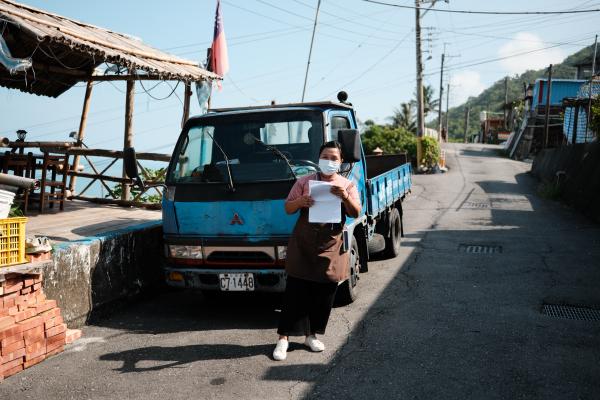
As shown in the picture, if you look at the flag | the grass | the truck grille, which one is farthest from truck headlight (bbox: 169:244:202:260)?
the grass

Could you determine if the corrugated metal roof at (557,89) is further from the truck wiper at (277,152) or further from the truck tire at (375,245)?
the truck wiper at (277,152)

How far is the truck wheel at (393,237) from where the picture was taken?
343 inches

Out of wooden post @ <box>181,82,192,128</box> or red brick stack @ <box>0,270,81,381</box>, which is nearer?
red brick stack @ <box>0,270,81,381</box>

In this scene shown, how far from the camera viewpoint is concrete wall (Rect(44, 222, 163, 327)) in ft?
17.5

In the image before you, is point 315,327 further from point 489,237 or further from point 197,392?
point 489,237

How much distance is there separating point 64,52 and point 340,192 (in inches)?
309

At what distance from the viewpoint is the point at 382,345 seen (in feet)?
16.0

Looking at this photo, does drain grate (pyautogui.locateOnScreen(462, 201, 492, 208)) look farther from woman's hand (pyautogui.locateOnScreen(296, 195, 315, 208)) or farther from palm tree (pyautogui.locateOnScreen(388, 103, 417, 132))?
palm tree (pyautogui.locateOnScreen(388, 103, 417, 132))

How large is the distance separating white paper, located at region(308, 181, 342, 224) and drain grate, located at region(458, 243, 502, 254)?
553 centimetres

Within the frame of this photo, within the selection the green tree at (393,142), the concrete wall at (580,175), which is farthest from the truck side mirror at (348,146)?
the green tree at (393,142)

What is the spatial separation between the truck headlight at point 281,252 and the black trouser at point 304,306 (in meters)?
0.56

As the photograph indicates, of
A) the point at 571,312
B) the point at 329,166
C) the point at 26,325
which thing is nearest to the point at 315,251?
the point at 329,166

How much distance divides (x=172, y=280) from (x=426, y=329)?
2586 mm

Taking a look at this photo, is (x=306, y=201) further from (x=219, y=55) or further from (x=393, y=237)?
(x=219, y=55)
